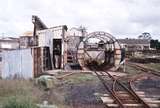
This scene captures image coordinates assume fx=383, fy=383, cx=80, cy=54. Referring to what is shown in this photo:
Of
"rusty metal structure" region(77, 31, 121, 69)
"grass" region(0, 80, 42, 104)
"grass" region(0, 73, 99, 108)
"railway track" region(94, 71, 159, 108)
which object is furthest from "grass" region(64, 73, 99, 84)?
"rusty metal structure" region(77, 31, 121, 69)

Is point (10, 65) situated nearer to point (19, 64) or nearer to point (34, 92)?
point (19, 64)

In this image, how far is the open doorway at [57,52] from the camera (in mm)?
25794

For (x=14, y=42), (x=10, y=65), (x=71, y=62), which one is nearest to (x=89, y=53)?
(x=71, y=62)

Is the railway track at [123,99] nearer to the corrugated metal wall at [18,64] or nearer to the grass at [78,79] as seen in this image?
the grass at [78,79]

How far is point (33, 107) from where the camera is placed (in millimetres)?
9930

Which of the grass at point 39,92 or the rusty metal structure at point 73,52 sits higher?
the rusty metal structure at point 73,52

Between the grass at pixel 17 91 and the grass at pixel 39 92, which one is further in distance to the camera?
the grass at pixel 17 91

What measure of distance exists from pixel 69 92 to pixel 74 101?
180 cm

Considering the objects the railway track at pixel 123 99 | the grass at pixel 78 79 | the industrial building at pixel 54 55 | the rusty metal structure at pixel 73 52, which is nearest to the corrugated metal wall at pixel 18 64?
the industrial building at pixel 54 55

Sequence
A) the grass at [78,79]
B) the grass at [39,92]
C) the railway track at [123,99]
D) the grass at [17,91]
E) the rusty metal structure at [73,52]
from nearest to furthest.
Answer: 1. the railway track at [123,99]
2. the grass at [39,92]
3. the grass at [17,91]
4. the grass at [78,79]
5. the rusty metal structure at [73,52]

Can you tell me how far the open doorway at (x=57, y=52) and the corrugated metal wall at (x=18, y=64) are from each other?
339 cm

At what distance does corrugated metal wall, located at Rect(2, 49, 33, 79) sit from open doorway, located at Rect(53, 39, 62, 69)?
3.39 meters

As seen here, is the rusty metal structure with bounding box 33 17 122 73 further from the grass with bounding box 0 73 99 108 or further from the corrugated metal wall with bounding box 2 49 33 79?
the grass with bounding box 0 73 99 108

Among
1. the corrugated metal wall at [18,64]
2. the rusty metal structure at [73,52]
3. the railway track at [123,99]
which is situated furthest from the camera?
the rusty metal structure at [73,52]
